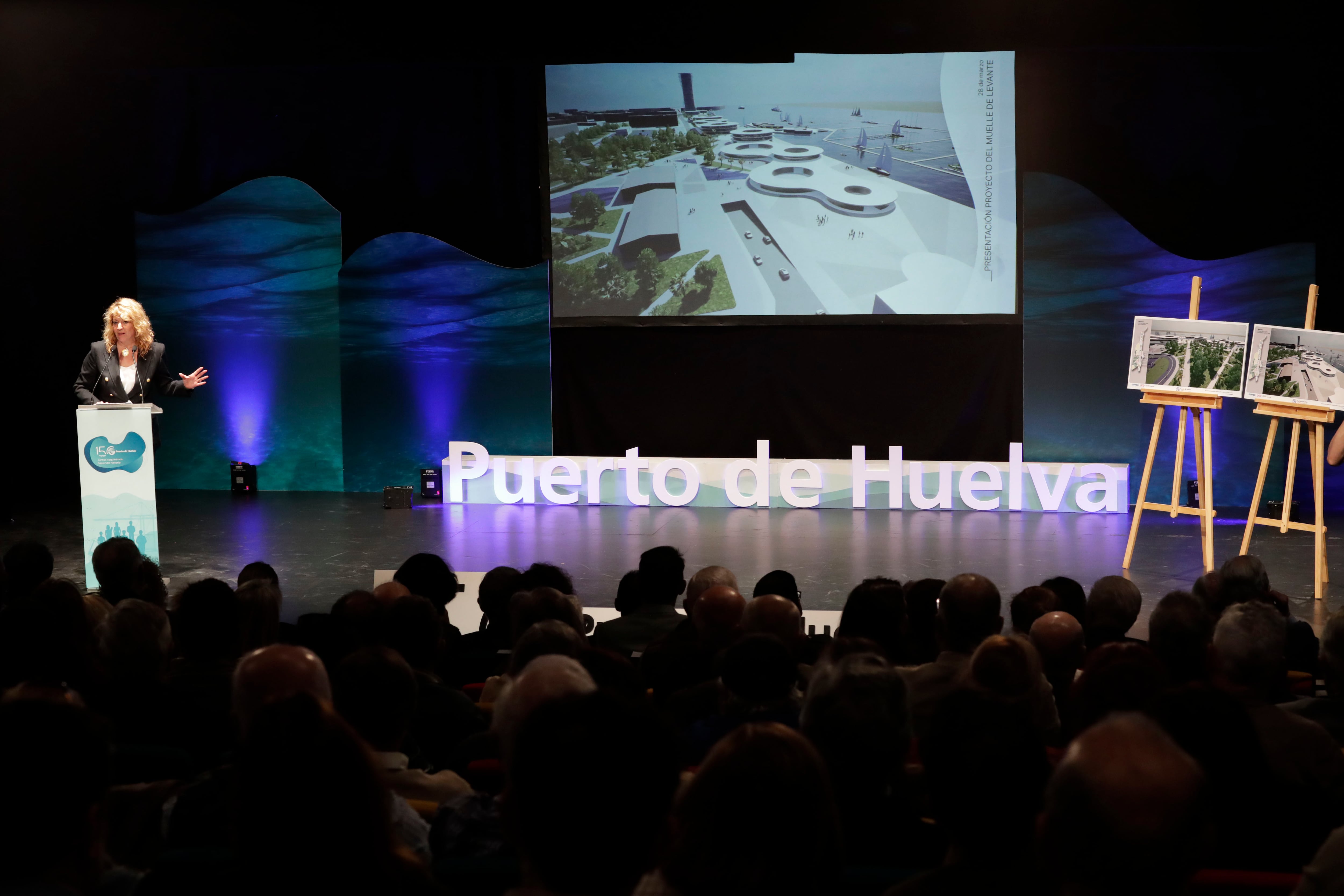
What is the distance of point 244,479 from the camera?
33.8ft

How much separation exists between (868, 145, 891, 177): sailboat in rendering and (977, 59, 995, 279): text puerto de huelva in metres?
0.72

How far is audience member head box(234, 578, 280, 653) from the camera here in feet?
10.5

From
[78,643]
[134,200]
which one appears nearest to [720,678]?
[78,643]

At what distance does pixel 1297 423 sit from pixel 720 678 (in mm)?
5240

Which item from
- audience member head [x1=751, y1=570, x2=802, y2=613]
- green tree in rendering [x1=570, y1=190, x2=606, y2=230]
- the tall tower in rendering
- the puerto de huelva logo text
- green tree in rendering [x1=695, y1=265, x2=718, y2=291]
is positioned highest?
the tall tower in rendering

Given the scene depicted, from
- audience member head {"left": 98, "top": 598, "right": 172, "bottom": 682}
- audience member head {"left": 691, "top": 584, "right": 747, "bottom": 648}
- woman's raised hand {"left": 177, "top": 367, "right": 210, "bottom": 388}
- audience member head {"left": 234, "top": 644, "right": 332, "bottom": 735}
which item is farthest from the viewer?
woman's raised hand {"left": 177, "top": 367, "right": 210, "bottom": 388}

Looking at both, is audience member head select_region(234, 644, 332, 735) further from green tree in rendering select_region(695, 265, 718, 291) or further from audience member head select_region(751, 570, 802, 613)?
green tree in rendering select_region(695, 265, 718, 291)

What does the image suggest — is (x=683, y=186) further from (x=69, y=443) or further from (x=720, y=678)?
(x=720, y=678)

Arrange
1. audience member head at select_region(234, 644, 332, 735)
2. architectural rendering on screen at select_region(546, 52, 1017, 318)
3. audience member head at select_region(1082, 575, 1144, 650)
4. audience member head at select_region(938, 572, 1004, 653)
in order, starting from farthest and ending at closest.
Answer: architectural rendering on screen at select_region(546, 52, 1017, 318) → audience member head at select_region(1082, 575, 1144, 650) → audience member head at select_region(938, 572, 1004, 653) → audience member head at select_region(234, 644, 332, 735)

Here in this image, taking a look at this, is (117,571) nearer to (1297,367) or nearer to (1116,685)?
(1116,685)

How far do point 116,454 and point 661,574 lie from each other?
3136mm

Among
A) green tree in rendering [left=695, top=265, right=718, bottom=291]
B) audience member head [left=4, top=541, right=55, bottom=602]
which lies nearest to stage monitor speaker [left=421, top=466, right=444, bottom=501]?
green tree in rendering [left=695, top=265, right=718, bottom=291]

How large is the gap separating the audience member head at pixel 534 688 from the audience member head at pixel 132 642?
117 cm

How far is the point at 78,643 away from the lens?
123 inches
